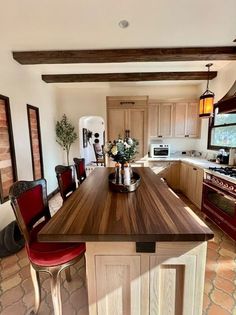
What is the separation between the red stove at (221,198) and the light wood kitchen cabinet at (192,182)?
0.24m

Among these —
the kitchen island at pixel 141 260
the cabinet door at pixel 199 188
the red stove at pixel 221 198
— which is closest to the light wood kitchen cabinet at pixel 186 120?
the cabinet door at pixel 199 188

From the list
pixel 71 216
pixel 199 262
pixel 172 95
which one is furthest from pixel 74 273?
pixel 172 95

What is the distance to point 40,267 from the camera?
50.3 inches

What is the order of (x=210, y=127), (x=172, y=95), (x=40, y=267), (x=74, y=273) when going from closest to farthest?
(x=40, y=267) → (x=74, y=273) → (x=210, y=127) → (x=172, y=95)

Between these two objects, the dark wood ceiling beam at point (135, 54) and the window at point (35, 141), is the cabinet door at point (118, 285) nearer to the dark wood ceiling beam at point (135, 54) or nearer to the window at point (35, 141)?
the dark wood ceiling beam at point (135, 54)

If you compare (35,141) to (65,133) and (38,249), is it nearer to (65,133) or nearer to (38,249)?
(65,133)

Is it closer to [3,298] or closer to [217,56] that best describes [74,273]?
[3,298]

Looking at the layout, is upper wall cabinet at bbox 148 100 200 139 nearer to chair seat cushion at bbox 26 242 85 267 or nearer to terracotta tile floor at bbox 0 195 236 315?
terracotta tile floor at bbox 0 195 236 315

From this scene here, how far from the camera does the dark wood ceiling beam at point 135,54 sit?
2.66 metres

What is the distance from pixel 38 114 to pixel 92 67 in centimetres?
151

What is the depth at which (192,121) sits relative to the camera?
4523mm

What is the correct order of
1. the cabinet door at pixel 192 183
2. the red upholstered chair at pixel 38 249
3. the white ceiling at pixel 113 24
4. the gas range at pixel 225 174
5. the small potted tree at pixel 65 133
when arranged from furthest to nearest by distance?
the small potted tree at pixel 65 133 → the cabinet door at pixel 192 183 → the gas range at pixel 225 174 → the white ceiling at pixel 113 24 → the red upholstered chair at pixel 38 249

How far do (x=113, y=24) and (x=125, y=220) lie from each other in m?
2.23

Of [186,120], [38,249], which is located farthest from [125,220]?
[186,120]
